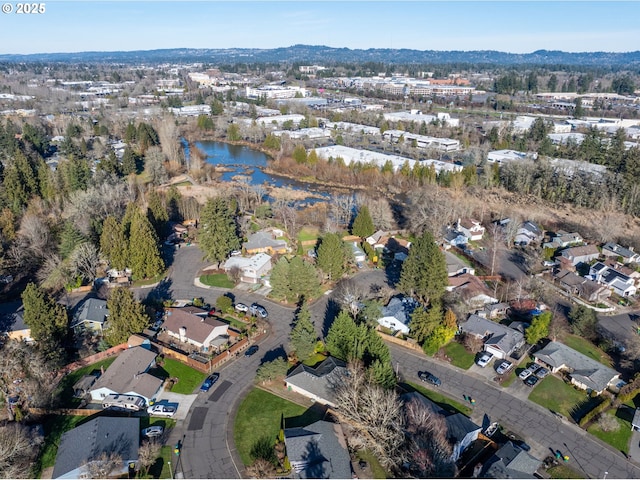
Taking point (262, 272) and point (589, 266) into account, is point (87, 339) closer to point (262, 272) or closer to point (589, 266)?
point (262, 272)

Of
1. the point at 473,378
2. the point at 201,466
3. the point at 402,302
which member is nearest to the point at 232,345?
the point at 201,466

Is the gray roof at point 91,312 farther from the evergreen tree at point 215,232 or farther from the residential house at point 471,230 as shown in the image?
the residential house at point 471,230

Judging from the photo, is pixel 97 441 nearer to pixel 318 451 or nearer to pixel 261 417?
pixel 261 417

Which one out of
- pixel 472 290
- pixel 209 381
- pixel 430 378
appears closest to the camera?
pixel 209 381

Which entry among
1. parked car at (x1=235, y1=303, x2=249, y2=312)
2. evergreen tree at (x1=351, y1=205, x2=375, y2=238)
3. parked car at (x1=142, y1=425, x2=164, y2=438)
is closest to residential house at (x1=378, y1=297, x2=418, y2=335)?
parked car at (x1=235, y1=303, x2=249, y2=312)

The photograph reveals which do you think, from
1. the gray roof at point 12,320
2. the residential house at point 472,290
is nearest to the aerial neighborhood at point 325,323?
the residential house at point 472,290

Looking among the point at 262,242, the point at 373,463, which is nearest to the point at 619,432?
the point at 373,463

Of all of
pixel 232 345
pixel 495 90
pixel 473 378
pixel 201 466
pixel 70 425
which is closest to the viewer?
pixel 201 466
